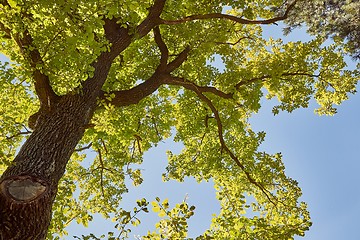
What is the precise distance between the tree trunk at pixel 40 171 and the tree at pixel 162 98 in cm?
3

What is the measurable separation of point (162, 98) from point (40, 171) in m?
6.83

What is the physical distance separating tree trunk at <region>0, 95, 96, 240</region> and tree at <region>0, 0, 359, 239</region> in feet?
0.09

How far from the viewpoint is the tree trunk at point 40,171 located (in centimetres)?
420

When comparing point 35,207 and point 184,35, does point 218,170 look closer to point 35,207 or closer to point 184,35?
point 184,35

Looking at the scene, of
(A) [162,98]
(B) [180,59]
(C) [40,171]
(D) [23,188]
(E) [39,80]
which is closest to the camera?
→ (D) [23,188]

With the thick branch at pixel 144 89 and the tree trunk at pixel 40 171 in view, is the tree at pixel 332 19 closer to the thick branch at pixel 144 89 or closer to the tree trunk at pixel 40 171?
the thick branch at pixel 144 89

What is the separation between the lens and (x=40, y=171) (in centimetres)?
496

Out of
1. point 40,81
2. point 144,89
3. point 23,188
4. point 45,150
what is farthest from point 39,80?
point 23,188

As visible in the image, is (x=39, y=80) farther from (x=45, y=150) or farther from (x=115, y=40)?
(x=115, y=40)

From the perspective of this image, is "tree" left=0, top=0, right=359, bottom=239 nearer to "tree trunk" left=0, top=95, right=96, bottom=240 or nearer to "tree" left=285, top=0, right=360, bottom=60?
"tree trunk" left=0, top=95, right=96, bottom=240

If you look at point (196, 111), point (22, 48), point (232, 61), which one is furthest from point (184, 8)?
point (22, 48)

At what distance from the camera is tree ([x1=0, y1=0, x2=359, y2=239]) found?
19.5 ft

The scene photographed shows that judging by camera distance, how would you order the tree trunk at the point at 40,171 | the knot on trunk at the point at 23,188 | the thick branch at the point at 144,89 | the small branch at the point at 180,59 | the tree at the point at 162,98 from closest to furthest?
1. the tree trunk at the point at 40,171
2. the knot on trunk at the point at 23,188
3. the tree at the point at 162,98
4. the thick branch at the point at 144,89
5. the small branch at the point at 180,59

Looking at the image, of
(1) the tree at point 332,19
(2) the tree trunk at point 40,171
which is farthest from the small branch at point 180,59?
(1) the tree at point 332,19
